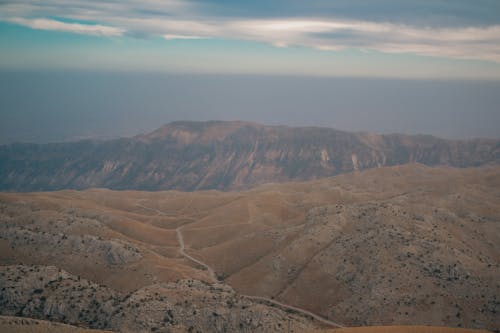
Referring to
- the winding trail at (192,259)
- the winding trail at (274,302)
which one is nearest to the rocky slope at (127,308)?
the winding trail at (274,302)

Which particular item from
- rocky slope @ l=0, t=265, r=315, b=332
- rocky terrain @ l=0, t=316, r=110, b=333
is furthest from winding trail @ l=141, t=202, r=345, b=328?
rocky terrain @ l=0, t=316, r=110, b=333

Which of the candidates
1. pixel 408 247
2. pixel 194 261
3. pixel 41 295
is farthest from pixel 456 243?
pixel 41 295

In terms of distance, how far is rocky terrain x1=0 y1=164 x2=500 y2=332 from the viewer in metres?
78.9

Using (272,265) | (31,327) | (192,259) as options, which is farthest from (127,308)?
(192,259)

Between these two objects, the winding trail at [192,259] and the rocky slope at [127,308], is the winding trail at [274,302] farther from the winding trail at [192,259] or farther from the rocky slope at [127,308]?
the rocky slope at [127,308]

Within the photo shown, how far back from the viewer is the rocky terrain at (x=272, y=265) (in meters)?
78.9

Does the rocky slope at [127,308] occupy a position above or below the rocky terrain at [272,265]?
above

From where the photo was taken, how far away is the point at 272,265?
384 feet

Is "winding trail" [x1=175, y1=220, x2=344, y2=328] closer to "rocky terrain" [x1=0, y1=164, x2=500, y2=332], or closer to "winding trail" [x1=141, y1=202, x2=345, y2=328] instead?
"winding trail" [x1=141, y1=202, x2=345, y2=328]

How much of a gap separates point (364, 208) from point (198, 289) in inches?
2674

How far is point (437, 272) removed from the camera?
98.1 m

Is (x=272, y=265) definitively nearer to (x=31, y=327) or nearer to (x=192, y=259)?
(x=192, y=259)

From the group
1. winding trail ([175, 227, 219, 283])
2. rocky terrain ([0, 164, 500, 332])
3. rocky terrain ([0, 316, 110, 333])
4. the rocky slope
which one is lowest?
winding trail ([175, 227, 219, 283])

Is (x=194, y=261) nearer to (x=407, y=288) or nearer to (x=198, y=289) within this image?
(x=198, y=289)
